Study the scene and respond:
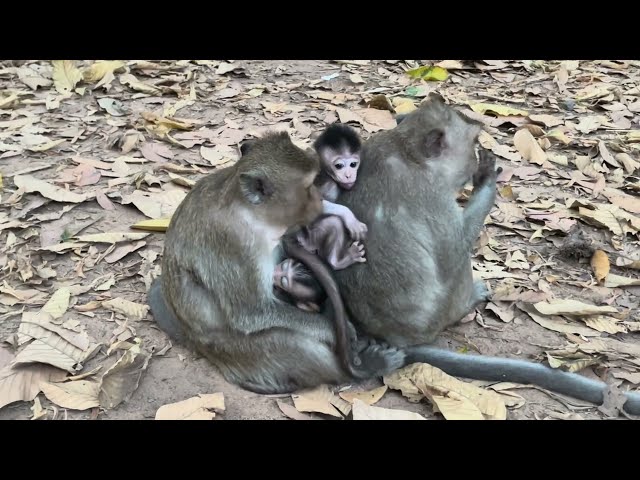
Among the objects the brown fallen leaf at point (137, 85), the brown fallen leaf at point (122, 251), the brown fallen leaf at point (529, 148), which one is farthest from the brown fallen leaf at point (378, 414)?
the brown fallen leaf at point (137, 85)

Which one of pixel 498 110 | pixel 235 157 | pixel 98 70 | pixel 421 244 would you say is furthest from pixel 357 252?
pixel 98 70

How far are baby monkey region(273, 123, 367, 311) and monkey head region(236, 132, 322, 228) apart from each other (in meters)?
0.22

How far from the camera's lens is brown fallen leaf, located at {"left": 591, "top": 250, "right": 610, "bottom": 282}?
5451 millimetres

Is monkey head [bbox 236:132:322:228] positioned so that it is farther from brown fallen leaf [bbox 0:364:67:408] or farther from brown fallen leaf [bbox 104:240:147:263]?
brown fallen leaf [bbox 104:240:147:263]

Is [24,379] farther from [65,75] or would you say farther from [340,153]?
[65,75]

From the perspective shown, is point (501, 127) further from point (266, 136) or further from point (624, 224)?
point (266, 136)

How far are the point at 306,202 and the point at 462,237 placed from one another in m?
1.00

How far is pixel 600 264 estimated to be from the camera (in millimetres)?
5547

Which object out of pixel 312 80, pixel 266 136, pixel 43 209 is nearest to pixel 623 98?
pixel 312 80

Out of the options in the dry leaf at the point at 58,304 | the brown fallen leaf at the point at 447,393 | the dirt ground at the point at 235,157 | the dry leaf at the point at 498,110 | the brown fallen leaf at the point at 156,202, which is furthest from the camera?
the dry leaf at the point at 498,110

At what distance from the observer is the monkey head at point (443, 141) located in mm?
4367

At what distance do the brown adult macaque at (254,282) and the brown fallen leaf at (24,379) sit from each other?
822 mm

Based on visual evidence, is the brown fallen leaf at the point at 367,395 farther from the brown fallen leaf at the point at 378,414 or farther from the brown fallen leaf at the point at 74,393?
the brown fallen leaf at the point at 74,393

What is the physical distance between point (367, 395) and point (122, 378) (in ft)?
4.68
